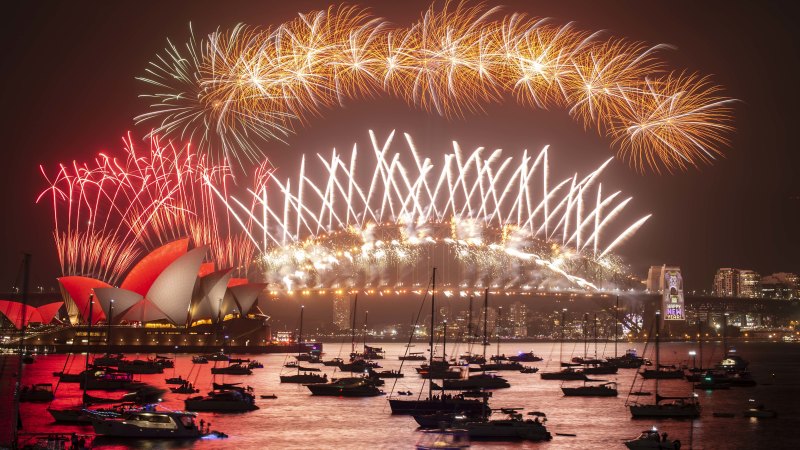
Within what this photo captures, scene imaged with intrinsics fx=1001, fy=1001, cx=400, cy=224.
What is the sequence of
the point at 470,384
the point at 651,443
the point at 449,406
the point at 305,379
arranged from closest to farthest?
the point at 651,443 → the point at 449,406 → the point at 470,384 → the point at 305,379

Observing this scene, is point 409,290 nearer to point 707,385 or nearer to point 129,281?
point 129,281

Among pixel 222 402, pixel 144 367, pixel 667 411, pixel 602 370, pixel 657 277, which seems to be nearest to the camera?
pixel 222 402

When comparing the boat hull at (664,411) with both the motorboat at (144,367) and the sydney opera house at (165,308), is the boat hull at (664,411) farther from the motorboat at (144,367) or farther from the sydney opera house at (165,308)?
the sydney opera house at (165,308)

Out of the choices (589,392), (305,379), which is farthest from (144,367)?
(589,392)

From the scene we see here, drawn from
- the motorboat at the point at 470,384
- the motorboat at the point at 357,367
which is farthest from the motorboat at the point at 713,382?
the motorboat at the point at 357,367

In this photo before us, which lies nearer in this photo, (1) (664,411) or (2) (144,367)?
(1) (664,411)

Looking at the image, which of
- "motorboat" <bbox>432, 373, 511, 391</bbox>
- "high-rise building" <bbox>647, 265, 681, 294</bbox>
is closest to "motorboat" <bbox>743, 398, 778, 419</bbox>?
"motorboat" <bbox>432, 373, 511, 391</bbox>

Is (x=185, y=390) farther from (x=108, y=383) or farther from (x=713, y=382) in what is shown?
(x=713, y=382)
